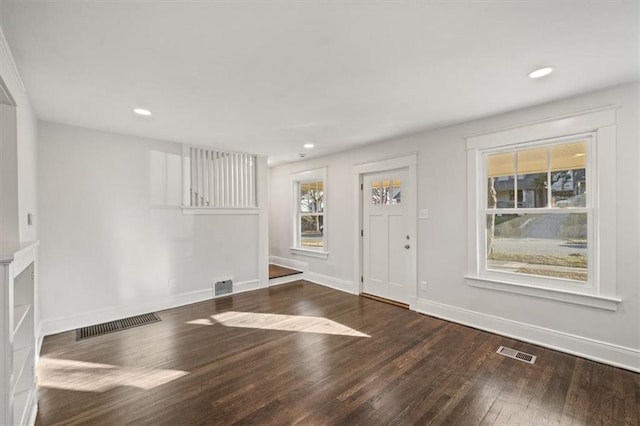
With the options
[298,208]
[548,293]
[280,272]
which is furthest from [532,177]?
[280,272]

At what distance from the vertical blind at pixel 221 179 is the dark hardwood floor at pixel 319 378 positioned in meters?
1.98

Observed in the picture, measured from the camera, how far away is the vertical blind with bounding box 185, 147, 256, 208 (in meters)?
4.58

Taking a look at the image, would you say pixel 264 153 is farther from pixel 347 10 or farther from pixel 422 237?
pixel 347 10

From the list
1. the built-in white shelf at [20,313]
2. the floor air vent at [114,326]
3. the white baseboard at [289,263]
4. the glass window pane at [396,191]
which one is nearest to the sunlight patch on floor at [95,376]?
the floor air vent at [114,326]

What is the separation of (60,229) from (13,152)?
60.6 inches

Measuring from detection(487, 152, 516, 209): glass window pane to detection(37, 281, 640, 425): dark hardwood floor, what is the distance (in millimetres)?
1498

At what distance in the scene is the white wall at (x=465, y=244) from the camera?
8.27 feet

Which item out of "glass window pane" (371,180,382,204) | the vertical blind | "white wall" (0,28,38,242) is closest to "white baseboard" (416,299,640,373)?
"glass window pane" (371,180,382,204)

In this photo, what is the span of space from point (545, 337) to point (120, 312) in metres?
4.91

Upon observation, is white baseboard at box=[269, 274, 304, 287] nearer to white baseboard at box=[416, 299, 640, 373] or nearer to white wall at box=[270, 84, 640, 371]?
white wall at box=[270, 84, 640, 371]

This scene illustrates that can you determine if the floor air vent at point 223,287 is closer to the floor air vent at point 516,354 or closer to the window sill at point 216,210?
the window sill at point 216,210

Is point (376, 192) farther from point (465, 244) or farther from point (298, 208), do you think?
point (298, 208)

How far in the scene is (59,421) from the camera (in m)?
1.93

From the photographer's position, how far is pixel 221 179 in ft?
16.0
